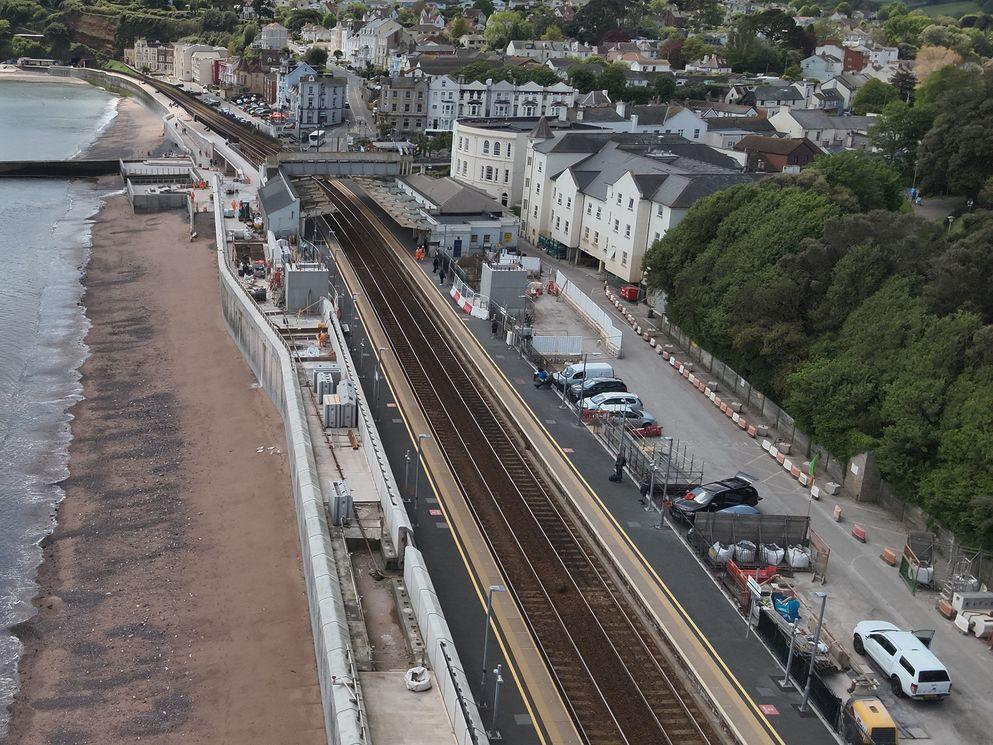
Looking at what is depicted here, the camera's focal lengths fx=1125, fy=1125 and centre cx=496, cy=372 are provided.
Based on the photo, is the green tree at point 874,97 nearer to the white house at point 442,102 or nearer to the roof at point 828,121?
the roof at point 828,121

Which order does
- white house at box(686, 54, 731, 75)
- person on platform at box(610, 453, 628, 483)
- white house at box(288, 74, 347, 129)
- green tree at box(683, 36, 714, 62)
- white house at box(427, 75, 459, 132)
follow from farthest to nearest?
green tree at box(683, 36, 714, 62) → white house at box(686, 54, 731, 75) → white house at box(288, 74, 347, 129) → white house at box(427, 75, 459, 132) → person on platform at box(610, 453, 628, 483)

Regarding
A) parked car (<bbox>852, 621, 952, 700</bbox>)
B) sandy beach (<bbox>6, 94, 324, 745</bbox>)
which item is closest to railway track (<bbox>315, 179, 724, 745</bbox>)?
parked car (<bbox>852, 621, 952, 700</bbox>)

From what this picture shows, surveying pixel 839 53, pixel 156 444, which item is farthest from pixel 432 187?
pixel 839 53

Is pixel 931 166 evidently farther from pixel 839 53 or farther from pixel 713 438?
pixel 839 53

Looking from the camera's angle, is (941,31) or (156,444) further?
(941,31)

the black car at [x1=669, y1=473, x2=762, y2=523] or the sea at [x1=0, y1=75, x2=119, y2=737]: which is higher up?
the black car at [x1=669, y1=473, x2=762, y2=523]

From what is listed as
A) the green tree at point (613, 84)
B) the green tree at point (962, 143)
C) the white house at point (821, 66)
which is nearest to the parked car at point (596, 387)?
the green tree at point (962, 143)

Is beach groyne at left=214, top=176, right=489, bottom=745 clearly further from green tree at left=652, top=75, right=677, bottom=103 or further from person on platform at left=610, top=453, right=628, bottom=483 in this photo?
green tree at left=652, top=75, right=677, bottom=103
